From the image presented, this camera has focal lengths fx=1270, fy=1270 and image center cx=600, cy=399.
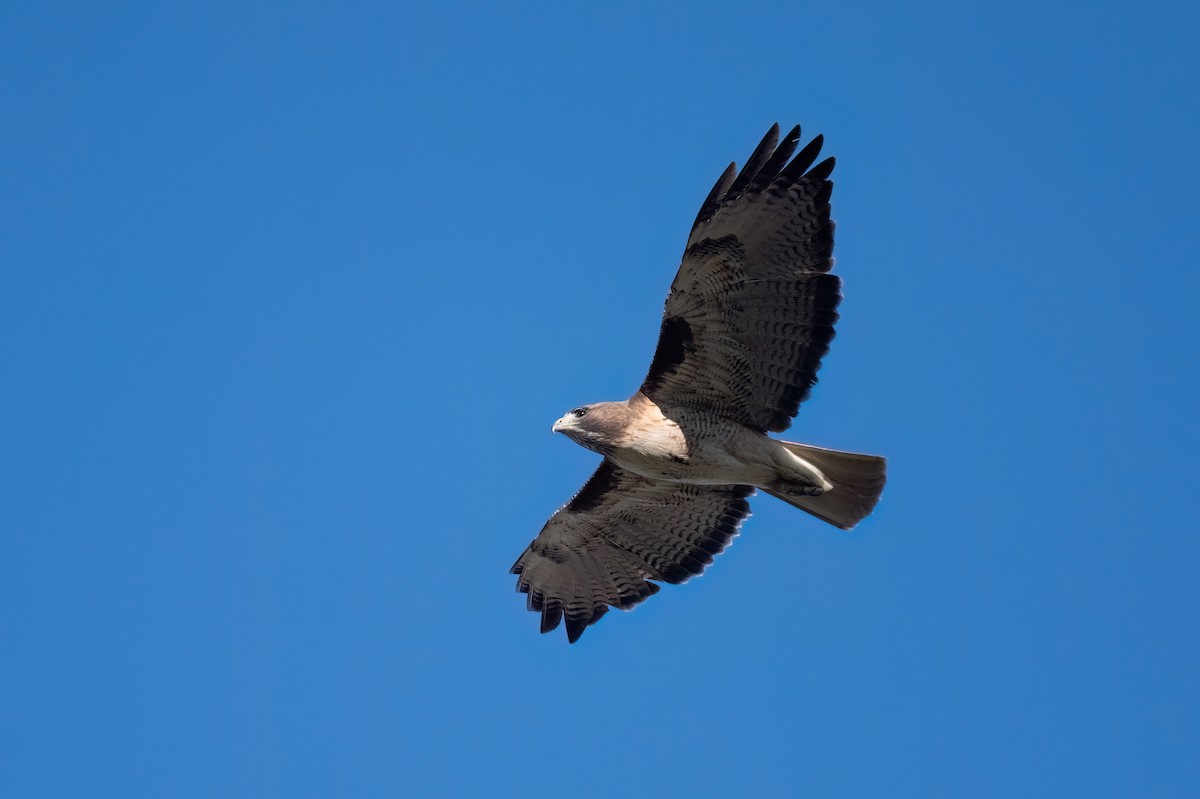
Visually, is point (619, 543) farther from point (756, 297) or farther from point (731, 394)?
point (756, 297)

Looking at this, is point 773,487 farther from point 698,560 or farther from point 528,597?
point 528,597

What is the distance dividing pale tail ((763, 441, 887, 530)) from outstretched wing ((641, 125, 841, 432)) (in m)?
0.46

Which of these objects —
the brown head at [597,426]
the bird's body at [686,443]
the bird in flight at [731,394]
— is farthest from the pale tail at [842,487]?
the brown head at [597,426]

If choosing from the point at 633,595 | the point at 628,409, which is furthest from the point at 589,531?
the point at 628,409

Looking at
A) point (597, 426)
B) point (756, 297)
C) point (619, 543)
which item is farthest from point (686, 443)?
point (619, 543)

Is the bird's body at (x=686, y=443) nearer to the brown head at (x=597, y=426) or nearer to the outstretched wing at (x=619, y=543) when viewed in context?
the brown head at (x=597, y=426)

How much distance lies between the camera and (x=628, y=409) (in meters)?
10.7

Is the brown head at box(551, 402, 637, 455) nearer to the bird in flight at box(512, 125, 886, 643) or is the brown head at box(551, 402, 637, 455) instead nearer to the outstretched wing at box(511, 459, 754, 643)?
the bird in flight at box(512, 125, 886, 643)

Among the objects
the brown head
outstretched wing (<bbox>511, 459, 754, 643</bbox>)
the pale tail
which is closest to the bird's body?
the brown head

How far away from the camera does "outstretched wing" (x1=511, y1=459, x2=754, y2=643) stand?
11828mm

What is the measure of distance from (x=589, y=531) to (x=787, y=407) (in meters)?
2.56

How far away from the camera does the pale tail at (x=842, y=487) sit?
35.3 ft

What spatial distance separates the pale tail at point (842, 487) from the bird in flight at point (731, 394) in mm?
11

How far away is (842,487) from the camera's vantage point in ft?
35.7
